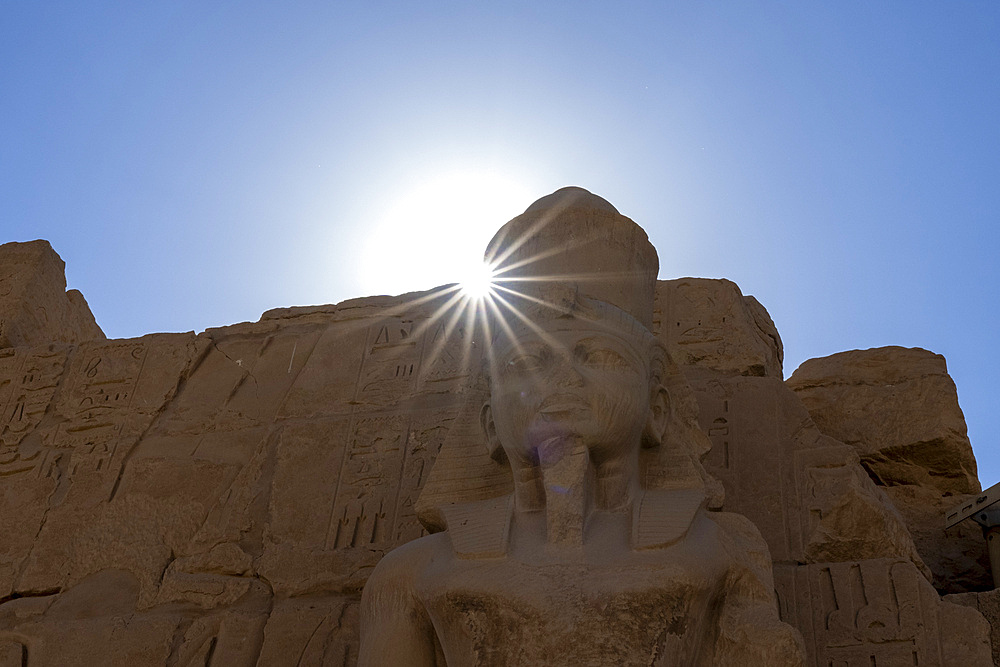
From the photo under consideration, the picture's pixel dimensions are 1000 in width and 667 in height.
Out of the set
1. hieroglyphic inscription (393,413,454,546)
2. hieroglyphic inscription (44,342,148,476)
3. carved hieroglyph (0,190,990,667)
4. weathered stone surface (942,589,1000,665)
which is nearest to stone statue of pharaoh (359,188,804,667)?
carved hieroglyph (0,190,990,667)

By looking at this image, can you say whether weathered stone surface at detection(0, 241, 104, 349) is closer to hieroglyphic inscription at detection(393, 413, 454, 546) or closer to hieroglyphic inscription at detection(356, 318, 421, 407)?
hieroglyphic inscription at detection(356, 318, 421, 407)

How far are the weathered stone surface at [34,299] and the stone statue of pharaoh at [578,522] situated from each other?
3.20m

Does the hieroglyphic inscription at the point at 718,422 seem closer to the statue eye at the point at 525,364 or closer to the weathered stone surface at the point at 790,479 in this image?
the weathered stone surface at the point at 790,479

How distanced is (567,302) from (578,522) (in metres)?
0.72

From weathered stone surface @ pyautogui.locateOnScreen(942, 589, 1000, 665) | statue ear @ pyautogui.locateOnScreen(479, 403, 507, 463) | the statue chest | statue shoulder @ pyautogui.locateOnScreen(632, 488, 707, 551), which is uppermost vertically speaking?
statue ear @ pyautogui.locateOnScreen(479, 403, 507, 463)

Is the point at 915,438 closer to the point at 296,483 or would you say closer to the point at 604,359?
the point at 604,359

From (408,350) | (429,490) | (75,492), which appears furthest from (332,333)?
(429,490)

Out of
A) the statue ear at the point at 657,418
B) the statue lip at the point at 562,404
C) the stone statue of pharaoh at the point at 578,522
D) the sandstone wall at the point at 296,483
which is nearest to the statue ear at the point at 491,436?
the stone statue of pharaoh at the point at 578,522

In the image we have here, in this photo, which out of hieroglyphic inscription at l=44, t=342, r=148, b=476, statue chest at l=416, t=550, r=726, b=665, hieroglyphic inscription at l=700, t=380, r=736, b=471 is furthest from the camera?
hieroglyphic inscription at l=44, t=342, r=148, b=476

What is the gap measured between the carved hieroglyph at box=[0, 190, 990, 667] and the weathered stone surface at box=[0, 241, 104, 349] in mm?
286

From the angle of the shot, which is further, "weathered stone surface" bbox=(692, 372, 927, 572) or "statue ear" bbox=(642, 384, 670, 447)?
"weathered stone surface" bbox=(692, 372, 927, 572)

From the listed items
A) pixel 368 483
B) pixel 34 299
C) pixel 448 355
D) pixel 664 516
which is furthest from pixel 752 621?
pixel 34 299

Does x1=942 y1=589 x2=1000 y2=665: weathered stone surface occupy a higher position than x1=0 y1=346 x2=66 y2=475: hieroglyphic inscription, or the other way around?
x1=0 y1=346 x2=66 y2=475: hieroglyphic inscription

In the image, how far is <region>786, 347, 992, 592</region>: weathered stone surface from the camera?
4500 millimetres
